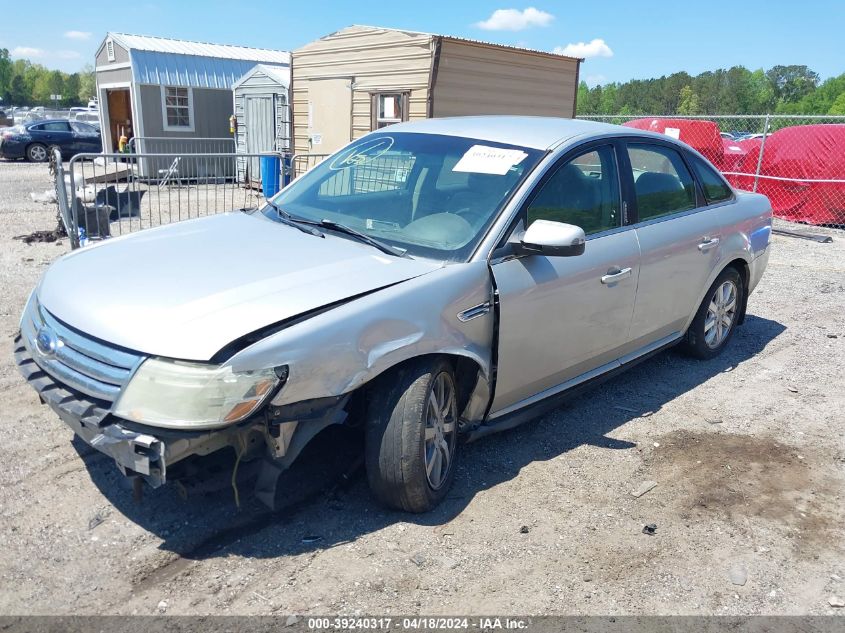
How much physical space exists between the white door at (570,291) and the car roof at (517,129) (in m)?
0.16

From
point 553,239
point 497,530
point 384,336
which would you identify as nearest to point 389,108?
point 553,239

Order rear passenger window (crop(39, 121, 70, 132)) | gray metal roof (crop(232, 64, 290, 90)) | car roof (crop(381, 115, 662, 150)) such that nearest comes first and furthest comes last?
car roof (crop(381, 115, 662, 150)) → gray metal roof (crop(232, 64, 290, 90)) → rear passenger window (crop(39, 121, 70, 132))

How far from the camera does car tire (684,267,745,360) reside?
17.7 feet

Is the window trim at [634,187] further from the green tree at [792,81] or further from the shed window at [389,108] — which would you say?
the green tree at [792,81]

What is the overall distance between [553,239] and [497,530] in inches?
55.7

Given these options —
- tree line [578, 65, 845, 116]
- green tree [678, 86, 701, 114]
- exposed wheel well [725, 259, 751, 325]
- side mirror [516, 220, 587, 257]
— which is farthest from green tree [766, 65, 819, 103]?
side mirror [516, 220, 587, 257]

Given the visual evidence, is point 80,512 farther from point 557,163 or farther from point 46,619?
point 557,163

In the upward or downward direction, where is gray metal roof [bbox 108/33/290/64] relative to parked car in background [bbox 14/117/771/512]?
upward

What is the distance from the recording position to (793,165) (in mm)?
13047

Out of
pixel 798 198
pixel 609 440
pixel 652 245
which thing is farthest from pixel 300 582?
pixel 798 198

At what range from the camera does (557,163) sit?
387 centimetres

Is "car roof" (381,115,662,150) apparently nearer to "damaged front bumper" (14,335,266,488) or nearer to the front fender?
the front fender

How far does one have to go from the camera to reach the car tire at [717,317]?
213 inches

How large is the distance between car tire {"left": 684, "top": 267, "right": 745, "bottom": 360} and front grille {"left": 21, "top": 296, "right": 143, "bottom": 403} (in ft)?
13.8
